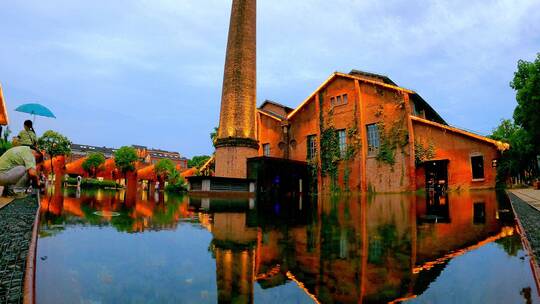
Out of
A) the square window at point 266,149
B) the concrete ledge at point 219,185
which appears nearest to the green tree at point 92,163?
the square window at point 266,149

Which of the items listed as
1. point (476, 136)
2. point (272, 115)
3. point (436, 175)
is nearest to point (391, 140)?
point (436, 175)

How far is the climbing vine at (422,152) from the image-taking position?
20.3m

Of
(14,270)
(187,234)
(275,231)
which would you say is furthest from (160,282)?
(275,231)

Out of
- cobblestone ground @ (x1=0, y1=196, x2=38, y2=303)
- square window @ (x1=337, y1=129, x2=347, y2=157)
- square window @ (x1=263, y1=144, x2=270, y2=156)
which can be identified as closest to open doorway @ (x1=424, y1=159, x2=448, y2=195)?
square window @ (x1=337, y1=129, x2=347, y2=157)

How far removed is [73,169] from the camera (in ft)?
164

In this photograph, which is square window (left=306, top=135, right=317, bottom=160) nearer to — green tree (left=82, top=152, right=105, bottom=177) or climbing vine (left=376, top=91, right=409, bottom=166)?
climbing vine (left=376, top=91, right=409, bottom=166)

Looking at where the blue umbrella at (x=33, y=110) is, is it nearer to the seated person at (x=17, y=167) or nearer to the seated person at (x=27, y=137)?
the seated person at (x=27, y=137)

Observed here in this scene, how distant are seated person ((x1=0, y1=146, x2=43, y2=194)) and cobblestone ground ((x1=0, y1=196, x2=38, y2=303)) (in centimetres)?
172

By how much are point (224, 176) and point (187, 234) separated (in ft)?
54.0

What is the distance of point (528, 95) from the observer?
20.1m

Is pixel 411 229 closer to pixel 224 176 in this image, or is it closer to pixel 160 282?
pixel 160 282

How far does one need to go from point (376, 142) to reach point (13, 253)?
73.6 ft

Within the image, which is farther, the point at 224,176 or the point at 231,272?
the point at 224,176

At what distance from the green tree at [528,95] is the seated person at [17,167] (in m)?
25.5
